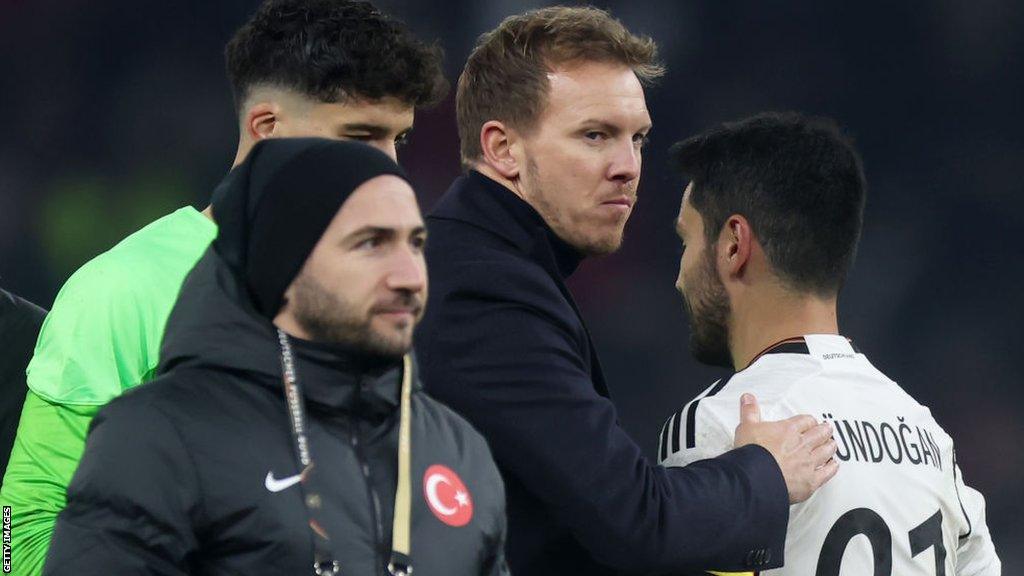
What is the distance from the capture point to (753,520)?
2.32 m

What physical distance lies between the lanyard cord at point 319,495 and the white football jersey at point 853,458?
818mm

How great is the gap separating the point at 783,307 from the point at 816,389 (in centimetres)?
20

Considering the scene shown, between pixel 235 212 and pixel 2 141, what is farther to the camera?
pixel 2 141

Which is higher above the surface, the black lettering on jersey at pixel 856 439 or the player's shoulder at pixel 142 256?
the player's shoulder at pixel 142 256

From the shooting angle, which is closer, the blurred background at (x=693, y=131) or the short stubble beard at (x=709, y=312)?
the short stubble beard at (x=709, y=312)

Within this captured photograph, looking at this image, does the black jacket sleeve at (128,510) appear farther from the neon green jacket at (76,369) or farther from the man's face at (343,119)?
the man's face at (343,119)

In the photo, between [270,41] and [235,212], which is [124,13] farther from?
[235,212]

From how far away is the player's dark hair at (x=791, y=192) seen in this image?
2.81m

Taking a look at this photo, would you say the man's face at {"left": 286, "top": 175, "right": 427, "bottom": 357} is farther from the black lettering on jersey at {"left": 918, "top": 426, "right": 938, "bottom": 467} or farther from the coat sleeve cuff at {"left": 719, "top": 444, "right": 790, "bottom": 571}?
the black lettering on jersey at {"left": 918, "top": 426, "right": 938, "bottom": 467}

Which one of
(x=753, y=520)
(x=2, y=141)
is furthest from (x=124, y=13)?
(x=753, y=520)

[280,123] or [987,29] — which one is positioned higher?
[987,29]

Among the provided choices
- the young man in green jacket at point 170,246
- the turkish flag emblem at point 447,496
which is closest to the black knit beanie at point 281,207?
the turkish flag emblem at point 447,496

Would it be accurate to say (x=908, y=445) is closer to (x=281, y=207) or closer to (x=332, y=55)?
(x=332, y=55)
